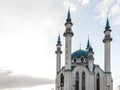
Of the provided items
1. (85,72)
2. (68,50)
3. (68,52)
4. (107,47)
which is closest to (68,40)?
(68,50)

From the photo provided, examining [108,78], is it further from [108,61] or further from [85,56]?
[85,56]

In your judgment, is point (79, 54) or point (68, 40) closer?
point (68, 40)

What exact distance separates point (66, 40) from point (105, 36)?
11788mm

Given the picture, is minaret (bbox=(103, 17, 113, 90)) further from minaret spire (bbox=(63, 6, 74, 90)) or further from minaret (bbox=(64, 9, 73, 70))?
minaret (bbox=(64, 9, 73, 70))

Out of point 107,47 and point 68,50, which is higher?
point 107,47

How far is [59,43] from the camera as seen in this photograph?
238 ft

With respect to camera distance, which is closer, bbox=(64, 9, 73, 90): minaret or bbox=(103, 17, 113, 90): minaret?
bbox=(64, 9, 73, 90): minaret

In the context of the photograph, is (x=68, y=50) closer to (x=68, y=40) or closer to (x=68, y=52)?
(x=68, y=52)

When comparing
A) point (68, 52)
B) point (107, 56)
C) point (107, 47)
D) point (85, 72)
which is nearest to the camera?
point (68, 52)

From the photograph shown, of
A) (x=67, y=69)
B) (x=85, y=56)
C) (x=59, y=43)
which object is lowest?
(x=67, y=69)

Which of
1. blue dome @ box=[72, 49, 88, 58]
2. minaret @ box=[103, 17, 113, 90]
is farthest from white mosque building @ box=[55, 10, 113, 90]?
blue dome @ box=[72, 49, 88, 58]

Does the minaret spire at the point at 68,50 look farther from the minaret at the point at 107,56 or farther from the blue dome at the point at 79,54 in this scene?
the minaret at the point at 107,56

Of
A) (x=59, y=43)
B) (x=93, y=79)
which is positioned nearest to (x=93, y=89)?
(x=93, y=79)

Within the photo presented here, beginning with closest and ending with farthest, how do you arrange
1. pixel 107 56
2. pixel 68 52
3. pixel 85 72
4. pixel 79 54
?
pixel 68 52 → pixel 85 72 → pixel 107 56 → pixel 79 54
